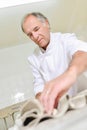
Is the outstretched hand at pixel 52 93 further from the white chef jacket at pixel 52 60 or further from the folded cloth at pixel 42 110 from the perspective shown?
the white chef jacket at pixel 52 60

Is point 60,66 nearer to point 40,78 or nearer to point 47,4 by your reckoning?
point 40,78

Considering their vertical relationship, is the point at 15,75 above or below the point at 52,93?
below

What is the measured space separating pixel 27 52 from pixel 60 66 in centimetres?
127

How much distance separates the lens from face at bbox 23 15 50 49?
983 millimetres

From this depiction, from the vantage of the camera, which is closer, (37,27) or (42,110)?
(42,110)

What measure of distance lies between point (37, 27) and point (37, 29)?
0.02 metres

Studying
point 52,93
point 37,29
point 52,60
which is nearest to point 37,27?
point 37,29

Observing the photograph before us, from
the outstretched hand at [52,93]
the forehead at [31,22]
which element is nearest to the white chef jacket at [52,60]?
the forehead at [31,22]

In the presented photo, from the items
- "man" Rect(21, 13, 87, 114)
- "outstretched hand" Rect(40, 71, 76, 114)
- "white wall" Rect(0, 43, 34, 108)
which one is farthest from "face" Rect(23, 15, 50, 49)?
"white wall" Rect(0, 43, 34, 108)

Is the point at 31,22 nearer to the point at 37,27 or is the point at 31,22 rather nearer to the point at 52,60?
the point at 37,27

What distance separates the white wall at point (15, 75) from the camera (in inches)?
87.0

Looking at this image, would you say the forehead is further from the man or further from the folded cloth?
the folded cloth

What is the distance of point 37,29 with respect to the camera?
1005 millimetres

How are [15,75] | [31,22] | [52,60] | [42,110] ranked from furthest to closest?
[15,75] < [52,60] < [31,22] < [42,110]
